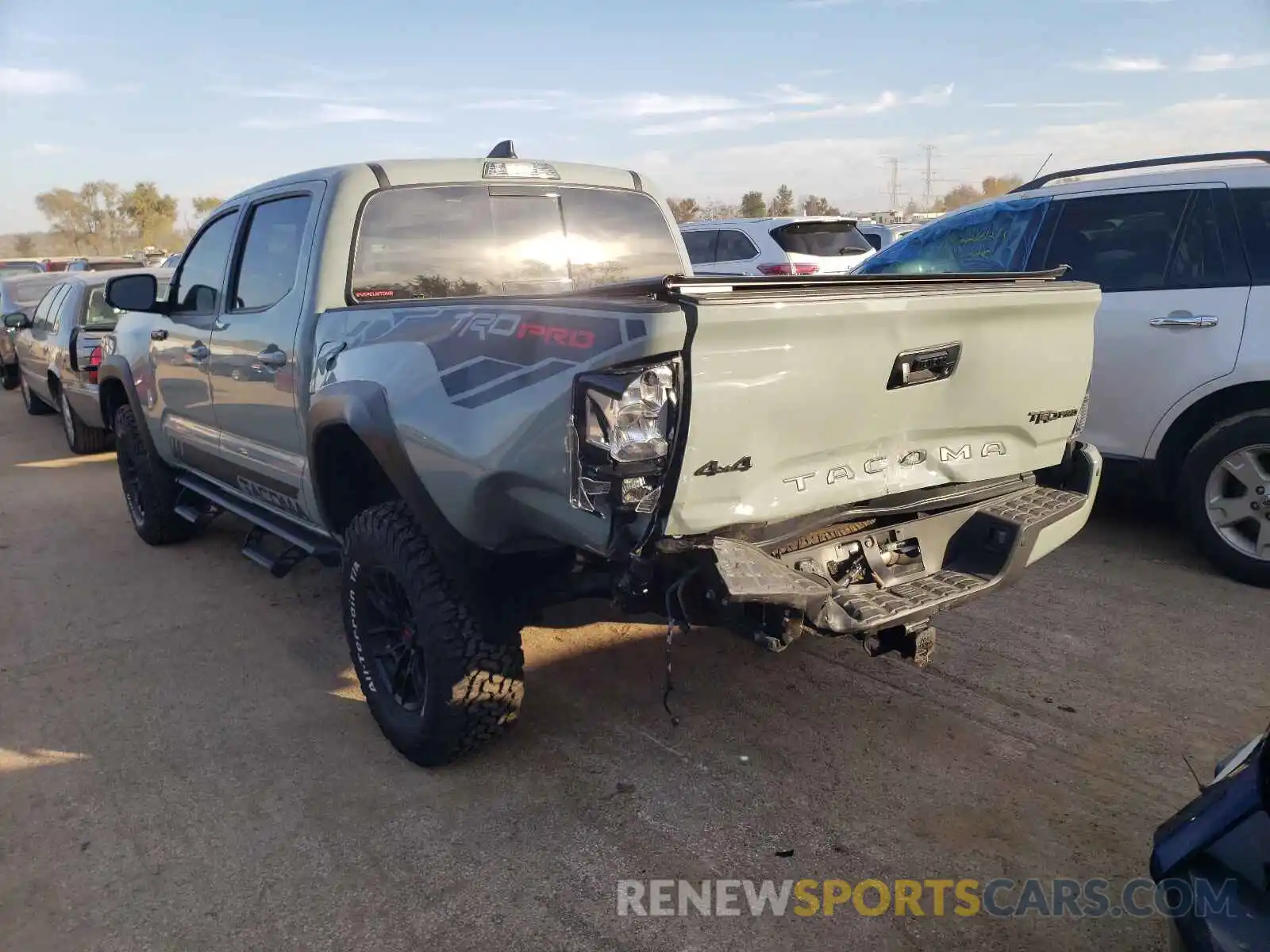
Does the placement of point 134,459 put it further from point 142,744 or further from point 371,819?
point 371,819

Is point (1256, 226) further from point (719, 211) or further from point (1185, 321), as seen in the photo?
point (719, 211)

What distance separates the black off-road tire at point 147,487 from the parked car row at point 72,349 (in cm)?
204

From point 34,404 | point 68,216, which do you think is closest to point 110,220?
point 68,216

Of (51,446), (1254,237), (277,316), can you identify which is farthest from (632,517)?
(51,446)

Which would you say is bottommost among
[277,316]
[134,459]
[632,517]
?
[134,459]

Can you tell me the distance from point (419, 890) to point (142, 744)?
4.90 feet

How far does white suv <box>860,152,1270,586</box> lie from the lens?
464cm

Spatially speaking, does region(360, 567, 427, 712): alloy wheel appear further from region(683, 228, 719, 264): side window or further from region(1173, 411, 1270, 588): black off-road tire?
region(683, 228, 719, 264): side window

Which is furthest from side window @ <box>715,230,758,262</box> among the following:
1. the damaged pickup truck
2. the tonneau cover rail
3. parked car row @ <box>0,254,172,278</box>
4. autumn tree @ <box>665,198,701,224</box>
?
autumn tree @ <box>665,198,701,224</box>

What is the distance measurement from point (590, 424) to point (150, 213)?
63.3 meters

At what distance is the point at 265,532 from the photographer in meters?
4.80

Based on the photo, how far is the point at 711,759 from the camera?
3.36m

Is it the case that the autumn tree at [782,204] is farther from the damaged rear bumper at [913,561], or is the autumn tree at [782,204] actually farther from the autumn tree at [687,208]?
the damaged rear bumper at [913,561]

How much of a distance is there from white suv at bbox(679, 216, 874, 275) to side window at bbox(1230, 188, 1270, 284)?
7.21 meters
